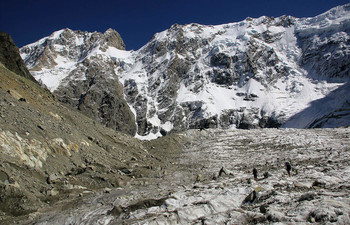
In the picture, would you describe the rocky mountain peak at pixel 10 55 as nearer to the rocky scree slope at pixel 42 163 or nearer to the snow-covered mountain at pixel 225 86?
the rocky scree slope at pixel 42 163

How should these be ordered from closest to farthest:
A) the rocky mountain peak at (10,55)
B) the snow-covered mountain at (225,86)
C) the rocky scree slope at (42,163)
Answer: the rocky scree slope at (42,163) → the rocky mountain peak at (10,55) → the snow-covered mountain at (225,86)

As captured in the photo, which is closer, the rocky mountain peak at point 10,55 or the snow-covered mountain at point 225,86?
the rocky mountain peak at point 10,55

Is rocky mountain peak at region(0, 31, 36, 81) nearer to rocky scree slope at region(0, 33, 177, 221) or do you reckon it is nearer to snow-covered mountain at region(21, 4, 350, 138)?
rocky scree slope at region(0, 33, 177, 221)

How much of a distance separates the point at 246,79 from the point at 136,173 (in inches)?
7047

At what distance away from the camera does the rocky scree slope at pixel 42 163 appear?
11.4 metres

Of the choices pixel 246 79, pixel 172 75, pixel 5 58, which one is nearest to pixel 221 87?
pixel 246 79

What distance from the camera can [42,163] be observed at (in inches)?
602

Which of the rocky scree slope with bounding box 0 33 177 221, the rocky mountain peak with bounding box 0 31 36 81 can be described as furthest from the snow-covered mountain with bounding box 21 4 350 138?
the rocky scree slope with bounding box 0 33 177 221

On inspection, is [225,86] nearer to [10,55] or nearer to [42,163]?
[10,55]

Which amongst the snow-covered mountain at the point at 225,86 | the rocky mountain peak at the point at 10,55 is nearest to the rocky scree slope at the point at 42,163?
the rocky mountain peak at the point at 10,55

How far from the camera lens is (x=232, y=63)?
639ft

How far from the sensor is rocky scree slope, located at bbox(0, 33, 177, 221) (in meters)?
11.4

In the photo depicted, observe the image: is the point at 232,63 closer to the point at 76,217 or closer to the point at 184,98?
the point at 184,98

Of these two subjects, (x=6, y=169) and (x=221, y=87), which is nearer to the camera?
(x=6, y=169)
